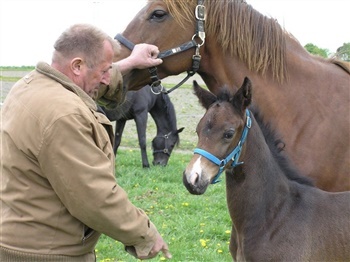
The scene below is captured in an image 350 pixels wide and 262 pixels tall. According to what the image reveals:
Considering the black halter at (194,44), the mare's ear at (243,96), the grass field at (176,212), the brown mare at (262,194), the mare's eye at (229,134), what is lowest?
the grass field at (176,212)

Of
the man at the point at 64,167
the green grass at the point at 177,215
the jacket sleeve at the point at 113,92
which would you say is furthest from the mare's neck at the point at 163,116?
the man at the point at 64,167

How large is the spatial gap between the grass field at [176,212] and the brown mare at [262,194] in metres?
1.76

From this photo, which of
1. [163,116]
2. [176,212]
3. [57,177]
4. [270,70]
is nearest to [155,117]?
[163,116]

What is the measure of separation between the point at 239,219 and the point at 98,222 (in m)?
1.31

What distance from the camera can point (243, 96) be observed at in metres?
3.16

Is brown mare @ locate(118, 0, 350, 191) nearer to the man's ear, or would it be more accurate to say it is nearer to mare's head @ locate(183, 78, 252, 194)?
mare's head @ locate(183, 78, 252, 194)

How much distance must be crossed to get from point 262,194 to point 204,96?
0.77m

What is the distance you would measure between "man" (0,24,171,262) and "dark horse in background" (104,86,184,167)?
6.70m

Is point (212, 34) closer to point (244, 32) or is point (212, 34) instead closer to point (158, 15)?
point (244, 32)

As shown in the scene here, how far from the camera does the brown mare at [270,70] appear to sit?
10.8 feet

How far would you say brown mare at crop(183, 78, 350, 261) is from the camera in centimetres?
312

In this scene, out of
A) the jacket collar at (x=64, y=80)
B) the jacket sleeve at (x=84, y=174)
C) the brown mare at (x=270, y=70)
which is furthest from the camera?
the brown mare at (x=270, y=70)

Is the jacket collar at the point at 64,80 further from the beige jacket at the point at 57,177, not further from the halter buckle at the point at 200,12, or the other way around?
the halter buckle at the point at 200,12

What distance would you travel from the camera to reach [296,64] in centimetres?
338
